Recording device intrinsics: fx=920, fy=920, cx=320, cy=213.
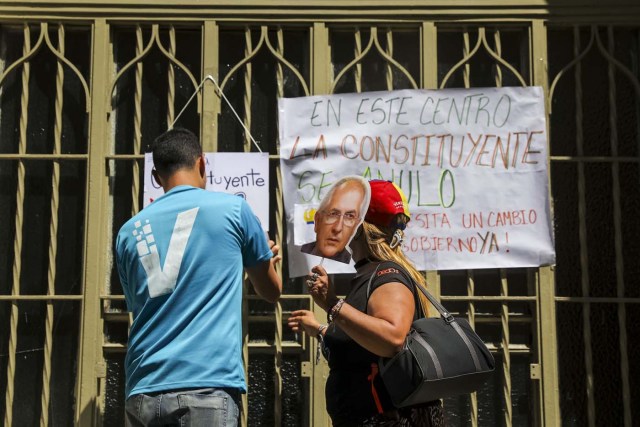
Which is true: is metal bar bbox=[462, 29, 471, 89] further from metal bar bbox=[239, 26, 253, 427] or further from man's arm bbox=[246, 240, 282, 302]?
man's arm bbox=[246, 240, 282, 302]

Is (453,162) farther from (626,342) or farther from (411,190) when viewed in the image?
(626,342)

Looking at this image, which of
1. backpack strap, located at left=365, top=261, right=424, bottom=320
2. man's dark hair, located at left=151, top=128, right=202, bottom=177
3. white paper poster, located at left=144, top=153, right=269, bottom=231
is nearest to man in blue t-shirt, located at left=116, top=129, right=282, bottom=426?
man's dark hair, located at left=151, top=128, right=202, bottom=177

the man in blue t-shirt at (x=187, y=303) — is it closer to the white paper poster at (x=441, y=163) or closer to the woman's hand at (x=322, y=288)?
the woman's hand at (x=322, y=288)

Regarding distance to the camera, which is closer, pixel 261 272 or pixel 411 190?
pixel 261 272

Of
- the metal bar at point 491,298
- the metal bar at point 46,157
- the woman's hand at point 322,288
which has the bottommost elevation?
the metal bar at point 491,298

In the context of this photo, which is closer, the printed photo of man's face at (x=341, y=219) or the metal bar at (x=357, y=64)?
the printed photo of man's face at (x=341, y=219)

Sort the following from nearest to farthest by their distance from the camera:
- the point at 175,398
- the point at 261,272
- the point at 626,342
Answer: the point at 175,398
the point at 261,272
the point at 626,342

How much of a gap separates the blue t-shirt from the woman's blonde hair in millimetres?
439

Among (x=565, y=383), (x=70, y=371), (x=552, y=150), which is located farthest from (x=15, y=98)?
(x=565, y=383)

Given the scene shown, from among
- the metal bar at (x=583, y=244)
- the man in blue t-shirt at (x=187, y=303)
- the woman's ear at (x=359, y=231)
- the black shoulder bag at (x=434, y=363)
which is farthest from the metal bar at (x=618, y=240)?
the man in blue t-shirt at (x=187, y=303)

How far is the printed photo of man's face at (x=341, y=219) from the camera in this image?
3.62 meters

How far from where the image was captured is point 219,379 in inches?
133

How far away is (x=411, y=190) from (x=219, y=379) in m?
2.13

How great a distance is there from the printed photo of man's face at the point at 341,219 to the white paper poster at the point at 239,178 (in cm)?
139
